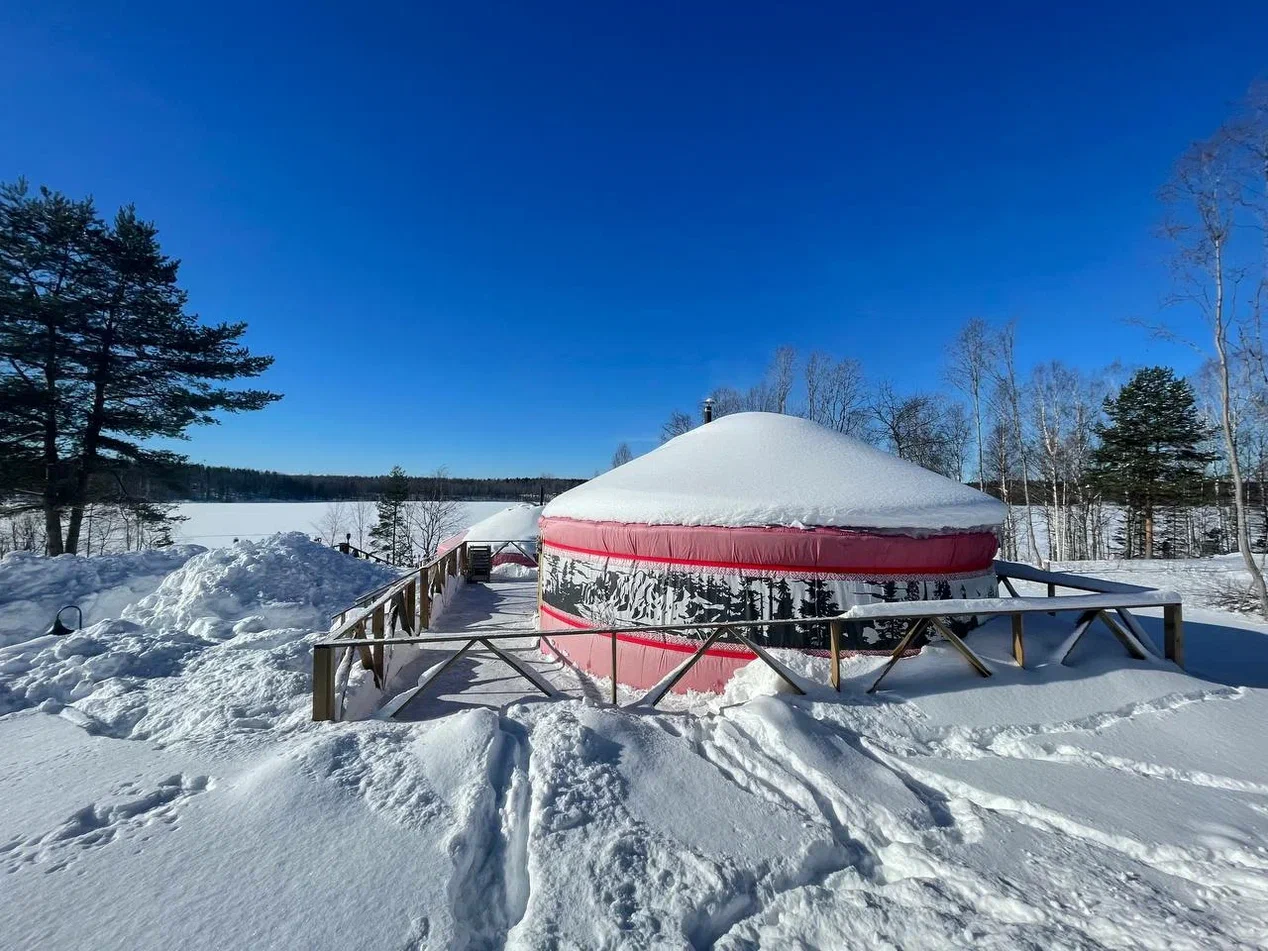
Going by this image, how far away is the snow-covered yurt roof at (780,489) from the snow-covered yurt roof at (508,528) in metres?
10.9

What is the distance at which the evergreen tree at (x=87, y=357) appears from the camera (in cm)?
1188

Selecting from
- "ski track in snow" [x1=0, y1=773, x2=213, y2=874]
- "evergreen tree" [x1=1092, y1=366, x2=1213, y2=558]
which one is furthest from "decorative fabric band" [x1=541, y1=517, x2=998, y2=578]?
"evergreen tree" [x1=1092, y1=366, x2=1213, y2=558]

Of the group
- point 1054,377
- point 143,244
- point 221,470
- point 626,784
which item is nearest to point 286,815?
point 626,784

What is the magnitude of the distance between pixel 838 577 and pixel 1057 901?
264 cm

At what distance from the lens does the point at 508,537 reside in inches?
680

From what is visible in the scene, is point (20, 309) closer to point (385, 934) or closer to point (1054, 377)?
point (385, 934)

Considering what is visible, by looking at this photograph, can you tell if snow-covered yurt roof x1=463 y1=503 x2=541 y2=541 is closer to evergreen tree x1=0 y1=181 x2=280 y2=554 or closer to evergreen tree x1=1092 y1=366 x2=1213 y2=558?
evergreen tree x1=0 y1=181 x2=280 y2=554

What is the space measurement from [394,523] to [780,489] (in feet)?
96.4

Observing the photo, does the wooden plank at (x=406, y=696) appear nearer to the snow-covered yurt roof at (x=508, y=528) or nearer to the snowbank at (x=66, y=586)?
the snowbank at (x=66, y=586)

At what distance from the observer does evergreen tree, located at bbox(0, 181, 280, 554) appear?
39.0ft

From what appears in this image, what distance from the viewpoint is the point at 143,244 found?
1335 centimetres

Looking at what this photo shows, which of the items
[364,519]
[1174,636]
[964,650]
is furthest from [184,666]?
[364,519]

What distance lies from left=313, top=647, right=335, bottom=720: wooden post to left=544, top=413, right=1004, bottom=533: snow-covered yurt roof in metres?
2.84

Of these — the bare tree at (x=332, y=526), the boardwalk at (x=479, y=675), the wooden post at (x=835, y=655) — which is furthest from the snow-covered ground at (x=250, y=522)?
the wooden post at (x=835, y=655)
